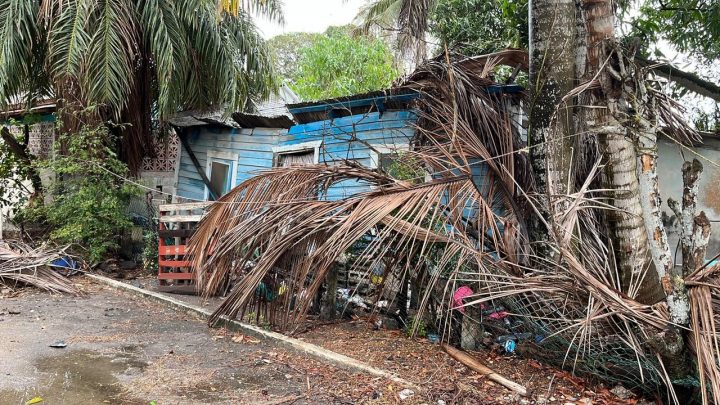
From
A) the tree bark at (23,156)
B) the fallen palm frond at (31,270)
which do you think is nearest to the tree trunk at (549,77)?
the fallen palm frond at (31,270)

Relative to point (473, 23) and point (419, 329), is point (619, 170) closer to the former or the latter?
point (419, 329)

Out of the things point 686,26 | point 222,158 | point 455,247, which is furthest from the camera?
point 222,158

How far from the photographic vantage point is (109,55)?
867 cm

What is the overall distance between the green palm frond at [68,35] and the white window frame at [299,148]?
11.4 ft

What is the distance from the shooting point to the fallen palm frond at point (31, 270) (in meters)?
7.52

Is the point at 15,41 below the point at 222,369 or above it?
above

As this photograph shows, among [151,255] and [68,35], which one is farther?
[151,255]

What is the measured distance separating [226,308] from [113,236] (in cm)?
520

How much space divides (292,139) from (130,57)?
306cm

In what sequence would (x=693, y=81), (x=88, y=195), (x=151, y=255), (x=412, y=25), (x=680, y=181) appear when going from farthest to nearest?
(x=412, y=25)
(x=151, y=255)
(x=88, y=195)
(x=680, y=181)
(x=693, y=81)

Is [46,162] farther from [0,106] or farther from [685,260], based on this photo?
[685,260]

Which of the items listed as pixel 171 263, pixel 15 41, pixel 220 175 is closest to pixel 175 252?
pixel 171 263

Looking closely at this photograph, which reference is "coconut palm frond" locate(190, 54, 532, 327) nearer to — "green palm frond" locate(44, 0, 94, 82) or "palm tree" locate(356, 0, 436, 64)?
"green palm frond" locate(44, 0, 94, 82)

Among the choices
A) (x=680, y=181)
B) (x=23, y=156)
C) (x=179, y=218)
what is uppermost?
(x=680, y=181)
